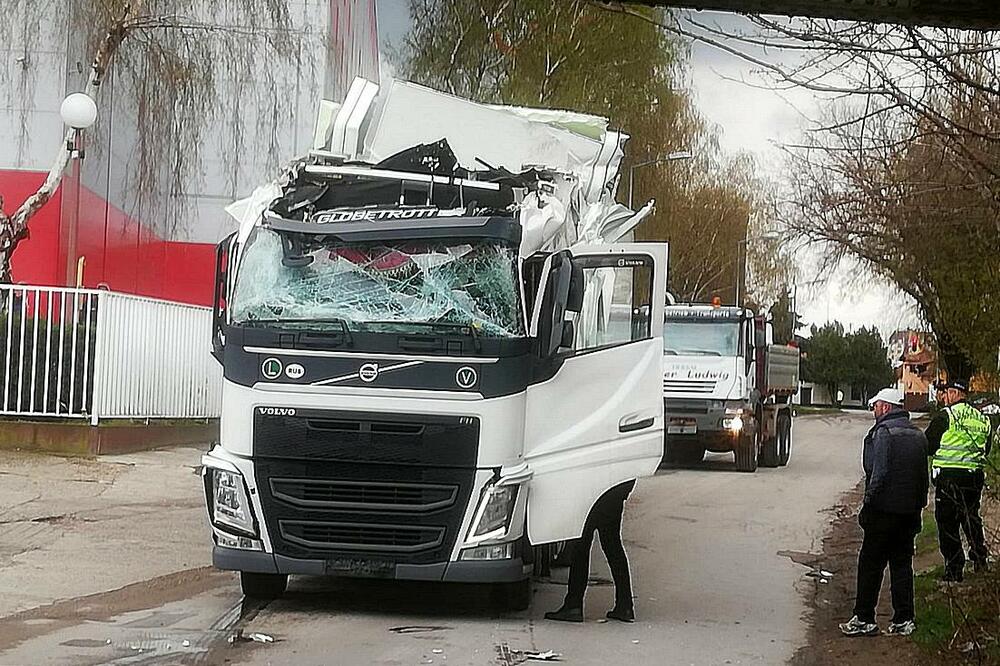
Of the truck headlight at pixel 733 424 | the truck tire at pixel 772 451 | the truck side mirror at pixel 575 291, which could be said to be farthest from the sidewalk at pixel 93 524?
the truck tire at pixel 772 451

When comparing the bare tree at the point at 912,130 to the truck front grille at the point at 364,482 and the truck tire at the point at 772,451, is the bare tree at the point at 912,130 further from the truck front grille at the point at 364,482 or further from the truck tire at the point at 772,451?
the truck tire at the point at 772,451

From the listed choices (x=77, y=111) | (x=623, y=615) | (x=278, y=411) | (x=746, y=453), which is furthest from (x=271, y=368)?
(x=746, y=453)

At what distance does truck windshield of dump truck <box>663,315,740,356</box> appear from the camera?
24797mm

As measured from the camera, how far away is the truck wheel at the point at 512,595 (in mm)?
10375

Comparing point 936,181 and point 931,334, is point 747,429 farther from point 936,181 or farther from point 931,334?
point 936,181

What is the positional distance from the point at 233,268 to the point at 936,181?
480 centimetres

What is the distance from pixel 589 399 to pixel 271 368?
2.26 m

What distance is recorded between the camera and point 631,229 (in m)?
14.3

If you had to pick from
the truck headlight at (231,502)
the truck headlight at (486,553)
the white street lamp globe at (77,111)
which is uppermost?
the white street lamp globe at (77,111)

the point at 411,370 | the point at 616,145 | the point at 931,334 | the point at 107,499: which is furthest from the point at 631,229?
the point at 931,334

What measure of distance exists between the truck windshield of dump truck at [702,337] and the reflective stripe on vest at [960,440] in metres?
12.2

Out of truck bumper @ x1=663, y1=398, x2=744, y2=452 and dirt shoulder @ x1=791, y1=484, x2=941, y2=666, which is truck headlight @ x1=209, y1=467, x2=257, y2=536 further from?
truck bumper @ x1=663, y1=398, x2=744, y2=452

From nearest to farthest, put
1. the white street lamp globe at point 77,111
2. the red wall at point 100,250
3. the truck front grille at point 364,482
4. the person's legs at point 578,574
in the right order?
the truck front grille at point 364,482, the person's legs at point 578,574, the white street lamp globe at point 77,111, the red wall at point 100,250

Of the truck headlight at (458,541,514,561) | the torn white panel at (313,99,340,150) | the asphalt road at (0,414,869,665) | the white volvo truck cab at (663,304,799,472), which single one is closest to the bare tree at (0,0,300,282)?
the white volvo truck cab at (663,304,799,472)
